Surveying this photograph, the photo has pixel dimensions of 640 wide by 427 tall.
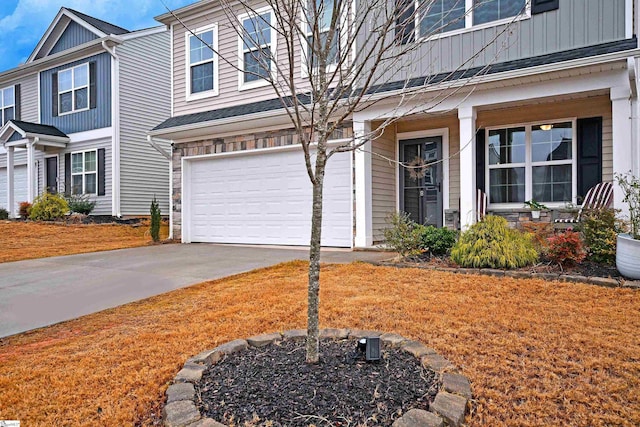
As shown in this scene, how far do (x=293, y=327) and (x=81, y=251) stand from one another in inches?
289

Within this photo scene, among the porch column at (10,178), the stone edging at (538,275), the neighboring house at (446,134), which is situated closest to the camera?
the stone edging at (538,275)

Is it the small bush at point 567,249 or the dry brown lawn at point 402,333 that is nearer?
the dry brown lawn at point 402,333

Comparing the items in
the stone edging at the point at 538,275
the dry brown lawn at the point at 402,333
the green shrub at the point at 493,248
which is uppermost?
the green shrub at the point at 493,248

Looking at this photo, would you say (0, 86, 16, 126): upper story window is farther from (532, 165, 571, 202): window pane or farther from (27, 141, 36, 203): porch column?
(532, 165, 571, 202): window pane

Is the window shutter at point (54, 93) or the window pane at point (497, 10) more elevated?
the window shutter at point (54, 93)

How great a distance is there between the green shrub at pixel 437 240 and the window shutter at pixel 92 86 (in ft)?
41.6

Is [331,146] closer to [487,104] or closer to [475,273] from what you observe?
[487,104]

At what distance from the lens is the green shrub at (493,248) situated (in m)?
5.37

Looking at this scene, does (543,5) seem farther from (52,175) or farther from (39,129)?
(52,175)

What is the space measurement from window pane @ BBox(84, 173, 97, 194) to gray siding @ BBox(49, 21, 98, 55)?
4.84m

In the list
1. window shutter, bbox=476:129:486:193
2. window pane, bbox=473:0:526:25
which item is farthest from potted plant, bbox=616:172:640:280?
window pane, bbox=473:0:526:25

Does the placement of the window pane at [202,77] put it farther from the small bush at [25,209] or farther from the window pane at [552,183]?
the small bush at [25,209]

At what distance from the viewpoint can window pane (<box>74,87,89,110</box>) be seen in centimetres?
1439

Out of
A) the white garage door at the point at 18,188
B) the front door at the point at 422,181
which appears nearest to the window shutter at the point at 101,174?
the white garage door at the point at 18,188
